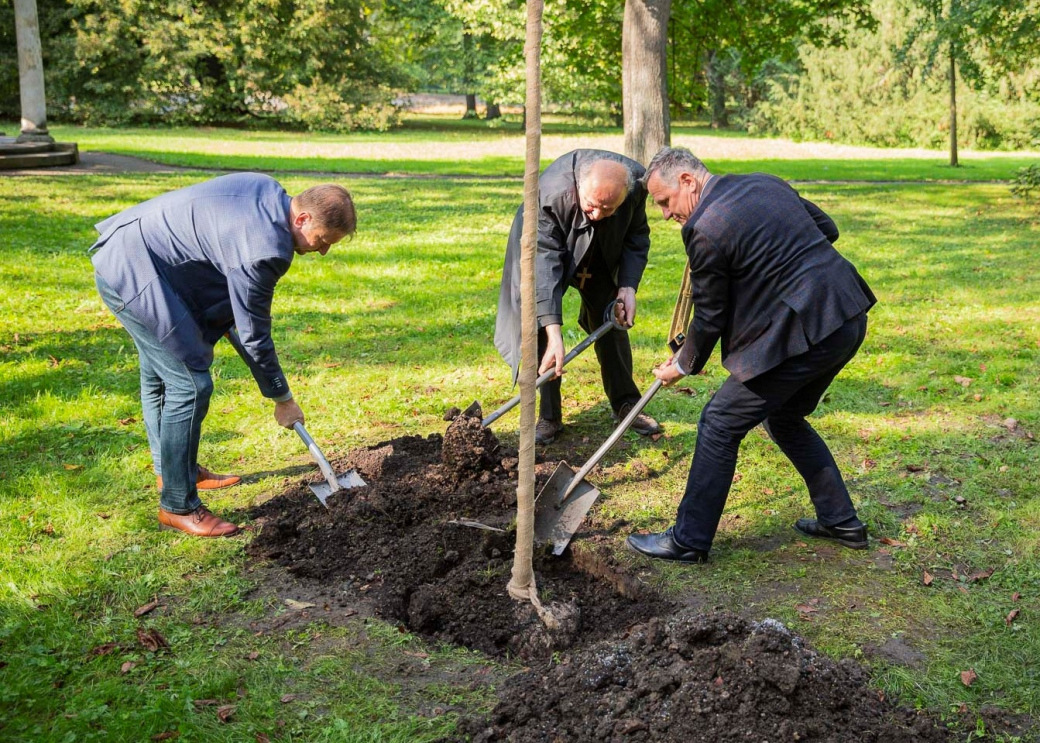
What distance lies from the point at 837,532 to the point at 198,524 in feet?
10.3

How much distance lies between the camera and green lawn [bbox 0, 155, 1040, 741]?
3279mm

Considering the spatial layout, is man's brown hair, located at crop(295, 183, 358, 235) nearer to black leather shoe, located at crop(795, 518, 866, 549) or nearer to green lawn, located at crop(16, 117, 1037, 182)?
black leather shoe, located at crop(795, 518, 866, 549)

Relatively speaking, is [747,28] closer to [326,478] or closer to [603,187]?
[603,187]

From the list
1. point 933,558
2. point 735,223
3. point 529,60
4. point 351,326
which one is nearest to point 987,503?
point 933,558

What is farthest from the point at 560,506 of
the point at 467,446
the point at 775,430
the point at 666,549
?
the point at 775,430

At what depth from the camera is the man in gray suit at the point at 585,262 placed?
4.65m

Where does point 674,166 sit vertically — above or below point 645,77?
below

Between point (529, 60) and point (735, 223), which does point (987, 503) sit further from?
point (529, 60)

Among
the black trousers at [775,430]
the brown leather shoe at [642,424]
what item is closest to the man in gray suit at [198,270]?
the black trousers at [775,430]

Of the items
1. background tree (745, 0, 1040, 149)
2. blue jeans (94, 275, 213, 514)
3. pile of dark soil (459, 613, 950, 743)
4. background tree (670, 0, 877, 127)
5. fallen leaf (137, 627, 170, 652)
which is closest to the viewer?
pile of dark soil (459, 613, 950, 743)

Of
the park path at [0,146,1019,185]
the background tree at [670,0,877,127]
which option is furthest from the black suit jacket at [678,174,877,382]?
the park path at [0,146,1019,185]

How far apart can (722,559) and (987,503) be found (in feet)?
5.30

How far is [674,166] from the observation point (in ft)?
12.3

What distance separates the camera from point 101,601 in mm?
3828
